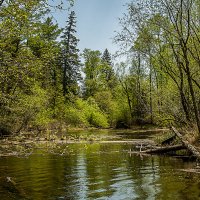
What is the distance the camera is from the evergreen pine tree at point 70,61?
73750 millimetres

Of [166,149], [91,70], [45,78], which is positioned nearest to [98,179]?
[166,149]

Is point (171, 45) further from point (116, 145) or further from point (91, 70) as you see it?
point (91, 70)

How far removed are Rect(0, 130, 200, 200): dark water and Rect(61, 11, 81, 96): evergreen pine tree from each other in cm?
5364

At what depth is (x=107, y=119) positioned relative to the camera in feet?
242

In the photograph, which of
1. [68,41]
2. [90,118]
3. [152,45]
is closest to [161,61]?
[152,45]

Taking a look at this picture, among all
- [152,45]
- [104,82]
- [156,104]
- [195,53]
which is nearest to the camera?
[195,53]

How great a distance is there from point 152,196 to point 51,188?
3397mm

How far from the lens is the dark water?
11039 millimetres

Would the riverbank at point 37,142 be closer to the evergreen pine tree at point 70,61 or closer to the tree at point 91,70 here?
the evergreen pine tree at point 70,61

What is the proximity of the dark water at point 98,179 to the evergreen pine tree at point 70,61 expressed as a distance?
176 ft

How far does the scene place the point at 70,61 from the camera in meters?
75.7

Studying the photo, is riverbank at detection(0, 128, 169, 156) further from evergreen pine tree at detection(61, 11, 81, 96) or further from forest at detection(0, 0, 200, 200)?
evergreen pine tree at detection(61, 11, 81, 96)

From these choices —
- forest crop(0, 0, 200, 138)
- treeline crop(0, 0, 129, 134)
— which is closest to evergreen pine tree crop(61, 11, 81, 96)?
treeline crop(0, 0, 129, 134)

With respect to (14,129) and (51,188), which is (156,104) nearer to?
(14,129)
